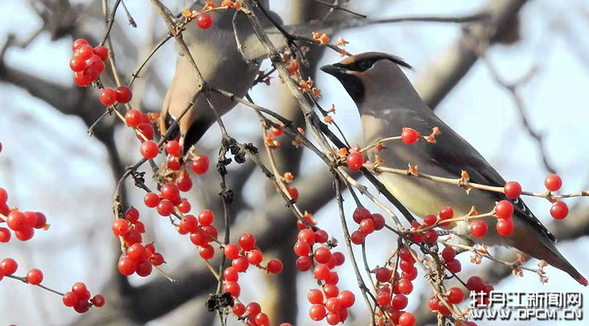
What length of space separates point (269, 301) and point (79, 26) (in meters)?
1.60

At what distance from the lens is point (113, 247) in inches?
148

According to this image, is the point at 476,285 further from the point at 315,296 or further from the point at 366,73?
the point at 366,73

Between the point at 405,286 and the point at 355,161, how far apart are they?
365 mm

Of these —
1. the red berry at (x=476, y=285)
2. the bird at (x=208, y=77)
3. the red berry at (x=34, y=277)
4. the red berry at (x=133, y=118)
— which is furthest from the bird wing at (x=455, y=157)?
the red berry at (x=34, y=277)

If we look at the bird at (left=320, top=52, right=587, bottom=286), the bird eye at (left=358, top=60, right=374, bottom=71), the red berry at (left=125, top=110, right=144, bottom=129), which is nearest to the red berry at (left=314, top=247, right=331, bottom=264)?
the red berry at (left=125, top=110, right=144, bottom=129)

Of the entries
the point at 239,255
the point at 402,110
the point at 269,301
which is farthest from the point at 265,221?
the point at 239,255

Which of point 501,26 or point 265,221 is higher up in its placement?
point 501,26

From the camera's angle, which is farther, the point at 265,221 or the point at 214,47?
the point at 265,221

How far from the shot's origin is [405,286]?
1.60 m

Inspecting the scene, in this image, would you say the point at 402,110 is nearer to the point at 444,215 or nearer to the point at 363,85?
the point at 363,85

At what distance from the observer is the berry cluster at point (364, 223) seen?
4.99 feet

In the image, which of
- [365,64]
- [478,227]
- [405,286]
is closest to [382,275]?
[405,286]

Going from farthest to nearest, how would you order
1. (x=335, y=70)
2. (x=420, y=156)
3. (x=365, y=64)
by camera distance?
1. (x=420, y=156)
2. (x=365, y=64)
3. (x=335, y=70)

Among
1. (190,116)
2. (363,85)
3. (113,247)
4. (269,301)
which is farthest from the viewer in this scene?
(269,301)
